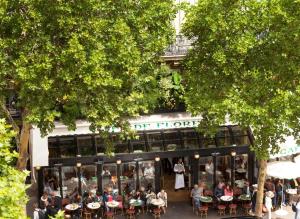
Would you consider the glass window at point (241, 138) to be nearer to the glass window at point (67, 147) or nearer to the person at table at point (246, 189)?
the person at table at point (246, 189)

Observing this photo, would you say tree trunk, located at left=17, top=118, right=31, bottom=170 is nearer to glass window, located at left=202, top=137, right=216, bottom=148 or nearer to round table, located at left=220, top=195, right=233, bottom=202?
glass window, located at left=202, top=137, right=216, bottom=148

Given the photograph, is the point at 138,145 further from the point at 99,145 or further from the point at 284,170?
the point at 284,170

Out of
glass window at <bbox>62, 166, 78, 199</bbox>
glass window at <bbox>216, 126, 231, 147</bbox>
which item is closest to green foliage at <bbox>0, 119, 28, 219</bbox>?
glass window at <bbox>62, 166, 78, 199</bbox>

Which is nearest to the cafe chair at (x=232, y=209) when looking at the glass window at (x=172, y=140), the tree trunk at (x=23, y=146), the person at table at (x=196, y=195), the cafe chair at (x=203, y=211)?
the cafe chair at (x=203, y=211)

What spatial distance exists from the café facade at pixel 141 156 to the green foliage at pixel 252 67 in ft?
13.3

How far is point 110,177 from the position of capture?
26.2 meters

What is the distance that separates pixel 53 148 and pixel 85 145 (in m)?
1.32

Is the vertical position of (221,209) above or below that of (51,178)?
below

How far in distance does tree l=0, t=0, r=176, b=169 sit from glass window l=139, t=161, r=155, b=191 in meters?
5.82

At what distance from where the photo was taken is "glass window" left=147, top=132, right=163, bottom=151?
2619cm

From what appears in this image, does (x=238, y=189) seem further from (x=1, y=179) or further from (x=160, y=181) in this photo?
(x=1, y=179)

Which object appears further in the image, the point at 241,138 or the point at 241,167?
the point at 241,167

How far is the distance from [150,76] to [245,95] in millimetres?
3339

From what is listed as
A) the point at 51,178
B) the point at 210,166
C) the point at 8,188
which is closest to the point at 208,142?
the point at 210,166
